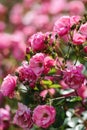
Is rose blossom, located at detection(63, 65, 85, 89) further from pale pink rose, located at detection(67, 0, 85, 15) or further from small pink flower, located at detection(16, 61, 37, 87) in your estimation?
pale pink rose, located at detection(67, 0, 85, 15)

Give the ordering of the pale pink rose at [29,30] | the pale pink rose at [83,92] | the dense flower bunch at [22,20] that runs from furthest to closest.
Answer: the pale pink rose at [29,30]
the dense flower bunch at [22,20]
the pale pink rose at [83,92]

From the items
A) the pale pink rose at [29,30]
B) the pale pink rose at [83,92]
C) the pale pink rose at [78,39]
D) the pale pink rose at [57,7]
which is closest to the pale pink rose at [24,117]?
the pale pink rose at [78,39]

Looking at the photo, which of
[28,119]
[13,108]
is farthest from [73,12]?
[28,119]

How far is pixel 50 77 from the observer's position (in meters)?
2.05

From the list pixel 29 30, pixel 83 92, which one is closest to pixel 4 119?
pixel 83 92

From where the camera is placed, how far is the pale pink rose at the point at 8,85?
190 cm

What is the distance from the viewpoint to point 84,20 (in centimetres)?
198

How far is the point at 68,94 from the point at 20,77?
0.31 meters

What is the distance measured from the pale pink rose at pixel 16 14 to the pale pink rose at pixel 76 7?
0.42 metres

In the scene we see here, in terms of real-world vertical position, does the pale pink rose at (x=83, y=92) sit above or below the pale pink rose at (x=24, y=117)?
above

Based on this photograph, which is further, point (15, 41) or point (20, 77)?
point (15, 41)

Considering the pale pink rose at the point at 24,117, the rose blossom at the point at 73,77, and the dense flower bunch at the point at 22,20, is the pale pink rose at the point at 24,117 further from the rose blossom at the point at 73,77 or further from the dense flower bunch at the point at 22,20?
the dense flower bunch at the point at 22,20

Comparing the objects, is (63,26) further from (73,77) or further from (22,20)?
(22,20)

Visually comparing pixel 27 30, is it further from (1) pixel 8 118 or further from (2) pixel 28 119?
(2) pixel 28 119
